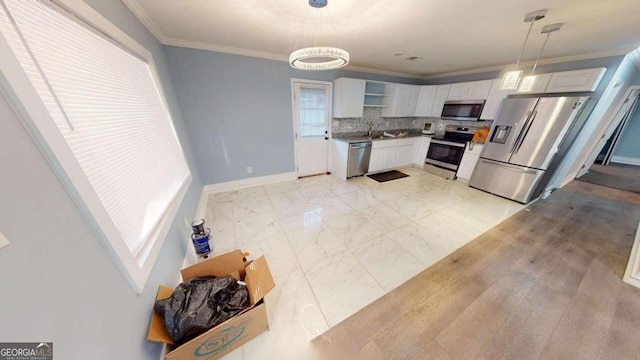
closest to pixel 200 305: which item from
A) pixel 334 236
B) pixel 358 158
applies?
pixel 334 236

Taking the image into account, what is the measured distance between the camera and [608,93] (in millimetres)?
2715

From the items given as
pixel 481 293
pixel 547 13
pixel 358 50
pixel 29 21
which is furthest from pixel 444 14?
pixel 29 21

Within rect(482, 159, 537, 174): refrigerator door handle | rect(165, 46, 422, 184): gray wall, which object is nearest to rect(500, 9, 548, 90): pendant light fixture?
rect(482, 159, 537, 174): refrigerator door handle

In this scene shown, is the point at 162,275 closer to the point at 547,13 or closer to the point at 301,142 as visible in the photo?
the point at 301,142

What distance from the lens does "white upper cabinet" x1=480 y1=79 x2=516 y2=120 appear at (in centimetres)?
349

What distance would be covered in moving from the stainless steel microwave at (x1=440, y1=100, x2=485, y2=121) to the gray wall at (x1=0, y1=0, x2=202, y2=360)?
5.43 meters

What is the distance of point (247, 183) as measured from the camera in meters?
3.65

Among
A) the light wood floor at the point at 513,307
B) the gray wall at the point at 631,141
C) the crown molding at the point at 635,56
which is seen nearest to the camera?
the light wood floor at the point at 513,307

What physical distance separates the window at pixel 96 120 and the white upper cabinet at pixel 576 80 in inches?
209

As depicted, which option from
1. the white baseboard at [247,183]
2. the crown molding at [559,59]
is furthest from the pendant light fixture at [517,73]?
the white baseboard at [247,183]

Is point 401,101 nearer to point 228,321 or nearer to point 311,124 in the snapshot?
point 311,124

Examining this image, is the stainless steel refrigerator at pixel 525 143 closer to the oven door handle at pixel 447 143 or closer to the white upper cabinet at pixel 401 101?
the oven door handle at pixel 447 143

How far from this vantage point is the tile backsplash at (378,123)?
4.23m

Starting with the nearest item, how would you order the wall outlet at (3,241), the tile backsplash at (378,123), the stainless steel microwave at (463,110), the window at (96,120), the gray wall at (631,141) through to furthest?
the wall outlet at (3,241) → the window at (96,120) → the stainless steel microwave at (463,110) → the tile backsplash at (378,123) → the gray wall at (631,141)
